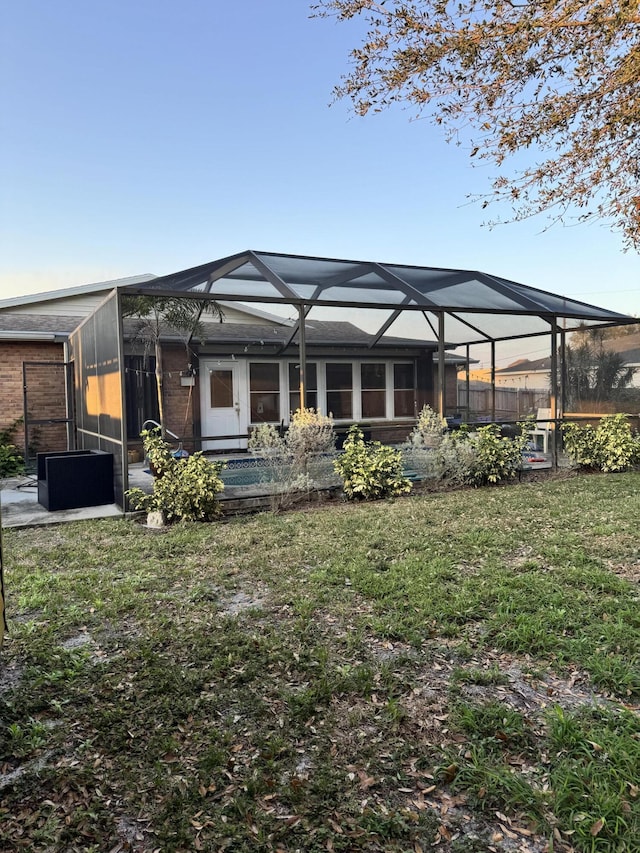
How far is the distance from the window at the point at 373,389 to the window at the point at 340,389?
1.11 feet

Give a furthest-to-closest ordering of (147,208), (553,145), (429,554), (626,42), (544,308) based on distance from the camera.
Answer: (147,208), (544,308), (429,554), (553,145), (626,42)

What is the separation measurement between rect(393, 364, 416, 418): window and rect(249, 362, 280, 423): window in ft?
10.0

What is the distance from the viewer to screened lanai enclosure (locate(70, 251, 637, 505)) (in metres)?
7.18

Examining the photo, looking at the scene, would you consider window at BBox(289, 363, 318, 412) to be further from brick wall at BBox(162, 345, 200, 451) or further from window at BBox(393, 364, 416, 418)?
brick wall at BBox(162, 345, 200, 451)

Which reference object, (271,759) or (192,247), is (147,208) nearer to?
(192,247)

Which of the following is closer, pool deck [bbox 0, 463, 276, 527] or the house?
pool deck [bbox 0, 463, 276, 527]

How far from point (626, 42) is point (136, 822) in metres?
5.36

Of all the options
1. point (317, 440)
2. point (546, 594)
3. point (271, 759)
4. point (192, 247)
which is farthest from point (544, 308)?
point (192, 247)

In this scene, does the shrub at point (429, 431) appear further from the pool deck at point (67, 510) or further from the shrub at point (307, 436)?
the pool deck at point (67, 510)

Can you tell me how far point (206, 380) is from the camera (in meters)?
11.9

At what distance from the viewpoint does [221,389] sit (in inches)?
473

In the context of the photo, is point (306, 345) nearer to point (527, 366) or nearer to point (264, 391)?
point (264, 391)

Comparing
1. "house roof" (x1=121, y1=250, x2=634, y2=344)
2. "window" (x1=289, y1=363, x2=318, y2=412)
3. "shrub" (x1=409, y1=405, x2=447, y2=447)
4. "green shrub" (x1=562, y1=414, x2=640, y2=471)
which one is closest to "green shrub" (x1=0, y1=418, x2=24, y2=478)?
"house roof" (x1=121, y1=250, x2=634, y2=344)

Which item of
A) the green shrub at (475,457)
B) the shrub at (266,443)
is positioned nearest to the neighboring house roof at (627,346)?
the green shrub at (475,457)
